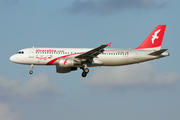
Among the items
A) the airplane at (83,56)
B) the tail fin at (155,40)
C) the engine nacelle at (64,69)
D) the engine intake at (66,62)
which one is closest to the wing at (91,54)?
the airplane at (83,56)

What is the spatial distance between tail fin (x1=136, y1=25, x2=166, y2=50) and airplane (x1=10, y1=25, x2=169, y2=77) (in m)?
1.17

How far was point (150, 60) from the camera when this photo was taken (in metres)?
62.3

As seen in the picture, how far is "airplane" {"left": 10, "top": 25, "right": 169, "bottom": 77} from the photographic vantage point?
59.0 m

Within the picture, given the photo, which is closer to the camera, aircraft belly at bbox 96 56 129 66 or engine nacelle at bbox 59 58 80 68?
engine nacelle at bbox 59 58 80 68

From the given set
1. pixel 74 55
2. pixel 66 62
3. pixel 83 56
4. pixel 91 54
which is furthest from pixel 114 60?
pixel 66 62

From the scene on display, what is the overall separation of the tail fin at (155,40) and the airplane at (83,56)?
1166 millimetres

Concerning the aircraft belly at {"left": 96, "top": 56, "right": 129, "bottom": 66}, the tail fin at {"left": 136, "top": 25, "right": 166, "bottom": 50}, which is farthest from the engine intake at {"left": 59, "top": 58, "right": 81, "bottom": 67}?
the tail fin at {"left": 136, "top": 25, "right": 166, "bottom": 50}

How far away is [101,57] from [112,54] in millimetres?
1803

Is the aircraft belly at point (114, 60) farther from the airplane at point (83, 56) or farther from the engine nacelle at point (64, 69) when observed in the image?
the engine nacelle at point (64, 69)

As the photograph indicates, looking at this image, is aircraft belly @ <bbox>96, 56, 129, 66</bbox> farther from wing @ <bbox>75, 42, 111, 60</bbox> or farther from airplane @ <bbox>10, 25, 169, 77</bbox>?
wing @ <bbox>75, 42, 111, 60</bbox>

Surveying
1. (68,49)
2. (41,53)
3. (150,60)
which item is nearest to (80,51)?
(68,49)

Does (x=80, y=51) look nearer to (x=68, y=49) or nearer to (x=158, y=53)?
(x=68, y=49)

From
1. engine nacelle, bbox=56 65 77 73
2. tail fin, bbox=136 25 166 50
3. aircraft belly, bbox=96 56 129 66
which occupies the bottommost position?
engine nacelle, bbox=56 65 77 73

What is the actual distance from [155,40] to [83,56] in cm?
1361
